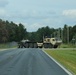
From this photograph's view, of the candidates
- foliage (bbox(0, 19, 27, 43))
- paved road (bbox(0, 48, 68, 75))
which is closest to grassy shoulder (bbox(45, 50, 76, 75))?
paved road (bbox(0, 48, 68, 75))

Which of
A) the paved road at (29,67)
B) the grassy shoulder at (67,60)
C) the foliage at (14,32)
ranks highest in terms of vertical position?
the foliage at (14,32)

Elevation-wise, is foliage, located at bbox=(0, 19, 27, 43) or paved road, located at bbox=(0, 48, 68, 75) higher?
foliage, located at bbox=(0, 19, 27, 43)

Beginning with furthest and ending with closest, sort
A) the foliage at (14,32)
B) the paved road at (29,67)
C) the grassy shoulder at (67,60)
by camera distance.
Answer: the foliage at (14,32), the grassy shoulder at (67,60), the paved road at (29,67)

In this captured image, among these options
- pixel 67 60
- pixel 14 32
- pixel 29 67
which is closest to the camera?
pixel 29 67

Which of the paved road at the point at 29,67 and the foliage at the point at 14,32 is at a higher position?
the foliage at the point at 14,32

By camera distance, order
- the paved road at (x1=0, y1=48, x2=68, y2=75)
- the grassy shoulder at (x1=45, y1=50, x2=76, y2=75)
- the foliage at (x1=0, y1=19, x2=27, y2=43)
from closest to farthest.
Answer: the paved road at (x1=0, y1=48, x2=68, y2=75) → the grassy shoulder at (x1=45, y1=50, x2=76, y2=75) → the foliage at (x1=0, y1=19, x2=27, y2=43)

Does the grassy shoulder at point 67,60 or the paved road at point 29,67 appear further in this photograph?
the grassy shoulder at point 67,60

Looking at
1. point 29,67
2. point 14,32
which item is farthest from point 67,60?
point 14,32

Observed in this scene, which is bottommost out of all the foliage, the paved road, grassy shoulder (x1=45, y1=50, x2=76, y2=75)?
grassy shoulder (x1=45, y1=50, x2=76, y2=75)

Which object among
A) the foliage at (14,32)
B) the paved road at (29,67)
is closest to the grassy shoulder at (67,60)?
the paved road at (29,67)

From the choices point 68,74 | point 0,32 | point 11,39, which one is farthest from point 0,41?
point 68,74

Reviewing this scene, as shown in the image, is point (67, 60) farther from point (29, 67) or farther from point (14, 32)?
point (14, 32)

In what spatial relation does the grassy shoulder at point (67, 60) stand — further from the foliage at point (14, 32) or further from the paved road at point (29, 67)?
the foliage at point (14, 32)

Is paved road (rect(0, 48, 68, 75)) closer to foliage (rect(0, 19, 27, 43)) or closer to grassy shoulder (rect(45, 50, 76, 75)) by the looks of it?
grassy shoulder (rect(45, 50, 76, 75))
